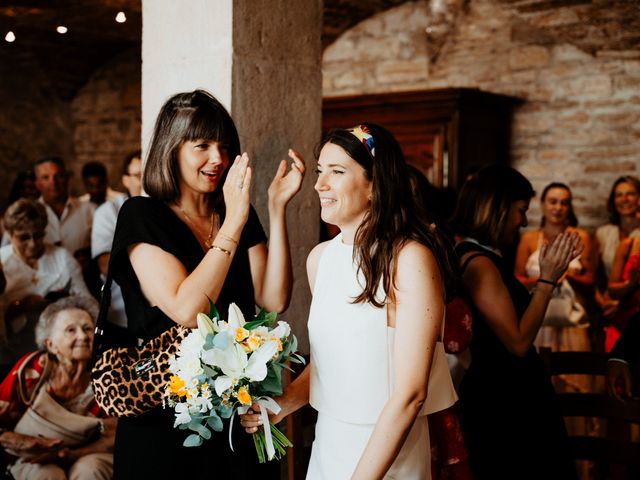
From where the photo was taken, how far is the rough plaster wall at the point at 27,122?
341 inches

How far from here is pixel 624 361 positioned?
9.58ft

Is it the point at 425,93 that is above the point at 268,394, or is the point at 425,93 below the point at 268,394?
above

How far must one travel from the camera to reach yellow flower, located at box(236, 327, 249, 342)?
1.86m

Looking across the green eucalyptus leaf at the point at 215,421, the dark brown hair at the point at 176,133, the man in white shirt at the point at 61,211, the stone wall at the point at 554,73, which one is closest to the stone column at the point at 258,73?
the dark brown hair at the point at 176,133

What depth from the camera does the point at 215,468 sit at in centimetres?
220

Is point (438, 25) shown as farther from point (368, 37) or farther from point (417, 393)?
point (417, 393)

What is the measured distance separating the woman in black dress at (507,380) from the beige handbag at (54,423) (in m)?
1.60

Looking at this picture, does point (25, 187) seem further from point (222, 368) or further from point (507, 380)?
point (222, 368)

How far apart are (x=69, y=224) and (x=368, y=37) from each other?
3.51 metres

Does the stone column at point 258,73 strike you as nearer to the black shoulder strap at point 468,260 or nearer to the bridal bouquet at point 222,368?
the black shoulder strap at point 468,260

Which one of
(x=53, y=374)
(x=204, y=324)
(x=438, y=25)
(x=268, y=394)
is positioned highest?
(x=438, y=25)

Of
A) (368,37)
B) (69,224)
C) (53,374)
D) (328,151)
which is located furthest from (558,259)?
(368,37)

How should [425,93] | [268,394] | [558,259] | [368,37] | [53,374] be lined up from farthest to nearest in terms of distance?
[368,37] → [425,93] → [53,374] → [558,259] → [268,394]

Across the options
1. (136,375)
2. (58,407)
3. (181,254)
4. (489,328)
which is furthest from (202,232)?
(58,407)
